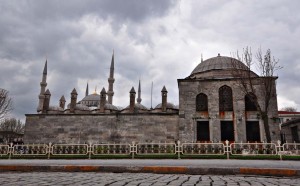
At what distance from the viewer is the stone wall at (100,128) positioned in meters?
23.2

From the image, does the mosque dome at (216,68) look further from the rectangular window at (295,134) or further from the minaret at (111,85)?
the minaret at (111,85)

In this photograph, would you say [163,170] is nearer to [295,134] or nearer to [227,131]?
[227,131]

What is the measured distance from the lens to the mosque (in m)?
21.8

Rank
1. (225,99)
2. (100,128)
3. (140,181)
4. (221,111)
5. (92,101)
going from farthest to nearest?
(92,101) < (100,128) < (225,99) < (221,111) < (140,181)

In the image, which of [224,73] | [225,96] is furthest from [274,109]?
[224,73]

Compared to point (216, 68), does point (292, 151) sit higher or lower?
lower

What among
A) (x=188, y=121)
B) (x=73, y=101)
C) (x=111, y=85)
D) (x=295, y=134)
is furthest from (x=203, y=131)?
(x=111, y=85)

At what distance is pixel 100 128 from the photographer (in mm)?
24156

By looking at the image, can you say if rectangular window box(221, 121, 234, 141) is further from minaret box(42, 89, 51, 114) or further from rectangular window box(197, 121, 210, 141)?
minaret box(42, 89, 51, 114)

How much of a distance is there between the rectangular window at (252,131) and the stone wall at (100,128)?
620 cm

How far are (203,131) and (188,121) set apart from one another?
156cm

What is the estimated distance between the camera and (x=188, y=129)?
72.4 feet

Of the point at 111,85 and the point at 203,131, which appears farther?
the point at 111,85

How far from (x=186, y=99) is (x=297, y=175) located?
1716cm
